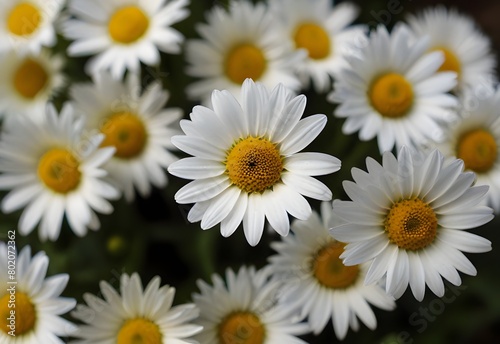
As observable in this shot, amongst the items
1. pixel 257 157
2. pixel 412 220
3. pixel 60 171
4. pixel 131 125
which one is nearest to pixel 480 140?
pixel 412 220

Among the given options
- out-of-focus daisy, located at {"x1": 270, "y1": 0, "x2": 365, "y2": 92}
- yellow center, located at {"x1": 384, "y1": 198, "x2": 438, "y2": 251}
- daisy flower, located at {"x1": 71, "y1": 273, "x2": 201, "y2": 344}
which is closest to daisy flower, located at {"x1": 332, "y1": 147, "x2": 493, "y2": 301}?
yellow center, located at {"x1": 384, "y1": 198, "x2": 438, "y2": 251}

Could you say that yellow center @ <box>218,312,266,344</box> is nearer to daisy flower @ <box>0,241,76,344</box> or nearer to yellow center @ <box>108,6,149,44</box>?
daisy flower @ <box>0,241,76,344</box>

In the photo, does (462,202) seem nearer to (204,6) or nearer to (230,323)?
(230,323)

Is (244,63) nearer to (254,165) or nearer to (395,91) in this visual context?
(395,91)

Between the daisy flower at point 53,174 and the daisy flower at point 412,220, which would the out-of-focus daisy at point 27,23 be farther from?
the daisy flower at point 412,220

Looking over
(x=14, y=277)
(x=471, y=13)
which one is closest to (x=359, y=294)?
(x=14, y=277)

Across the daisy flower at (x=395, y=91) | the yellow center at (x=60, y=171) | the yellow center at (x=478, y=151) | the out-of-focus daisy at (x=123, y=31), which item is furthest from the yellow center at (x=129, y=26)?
the yellow center at (x=478, y=151)

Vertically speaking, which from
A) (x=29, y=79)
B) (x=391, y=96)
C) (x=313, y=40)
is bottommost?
(x=391, y=96)
